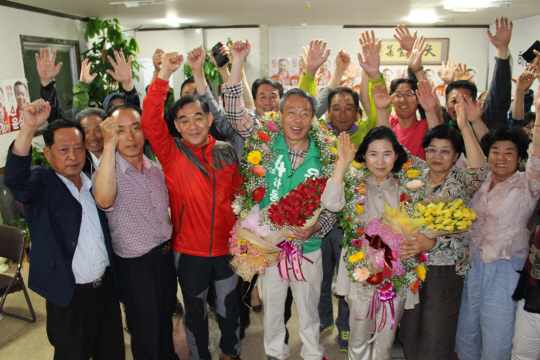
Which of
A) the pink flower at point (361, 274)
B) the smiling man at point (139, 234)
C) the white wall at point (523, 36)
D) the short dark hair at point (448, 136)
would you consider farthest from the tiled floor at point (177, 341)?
the white wall at point (523, 36)

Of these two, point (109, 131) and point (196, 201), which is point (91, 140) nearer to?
point (109, 131)

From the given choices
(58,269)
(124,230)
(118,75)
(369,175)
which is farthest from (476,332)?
(118,75)

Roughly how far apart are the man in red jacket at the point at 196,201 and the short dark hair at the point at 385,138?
929 millimetres

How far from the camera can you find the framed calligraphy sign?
8.65 metres

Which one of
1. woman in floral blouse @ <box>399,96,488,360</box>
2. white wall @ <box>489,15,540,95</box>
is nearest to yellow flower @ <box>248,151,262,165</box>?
woman in floral blouse @ <box>399,96,488,360</box>

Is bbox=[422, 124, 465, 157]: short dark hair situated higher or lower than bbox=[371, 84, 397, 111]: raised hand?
lower

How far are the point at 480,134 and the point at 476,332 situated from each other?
1463 mm

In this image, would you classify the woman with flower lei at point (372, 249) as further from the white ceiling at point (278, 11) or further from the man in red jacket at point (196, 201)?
the white ceiling at point (278, 11)

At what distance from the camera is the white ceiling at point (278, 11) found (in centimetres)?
557

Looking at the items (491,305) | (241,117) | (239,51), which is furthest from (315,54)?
(491,305)

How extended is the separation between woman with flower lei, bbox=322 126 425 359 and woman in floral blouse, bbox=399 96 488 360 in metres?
0.16

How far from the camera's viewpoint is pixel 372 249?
7.54 feet

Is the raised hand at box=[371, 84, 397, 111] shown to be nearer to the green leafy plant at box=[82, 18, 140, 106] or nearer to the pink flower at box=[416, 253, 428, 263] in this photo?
the pink flower at box=[416, 253, 428, 263]

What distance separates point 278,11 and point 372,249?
5412mm
